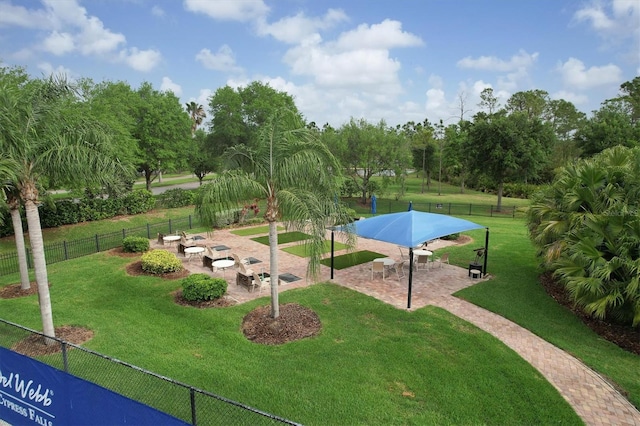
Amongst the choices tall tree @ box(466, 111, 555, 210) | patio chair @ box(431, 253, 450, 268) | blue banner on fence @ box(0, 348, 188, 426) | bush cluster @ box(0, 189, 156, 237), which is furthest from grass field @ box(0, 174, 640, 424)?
tall tree @ box(466, 111, 555, 210)

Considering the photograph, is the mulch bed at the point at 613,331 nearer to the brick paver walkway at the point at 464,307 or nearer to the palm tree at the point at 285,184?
the brick paver walkway at the point at 464,307

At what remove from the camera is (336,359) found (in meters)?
8.92

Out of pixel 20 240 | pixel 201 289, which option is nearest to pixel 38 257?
pixel 201 289

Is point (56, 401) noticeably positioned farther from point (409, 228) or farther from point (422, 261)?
point (422, 261)

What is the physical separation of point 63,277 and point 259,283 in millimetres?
7737

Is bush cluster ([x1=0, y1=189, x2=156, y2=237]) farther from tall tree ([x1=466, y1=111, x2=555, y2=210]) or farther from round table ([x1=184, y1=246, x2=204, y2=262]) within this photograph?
tall tree ([x1=466, y1=111, x2=555, y2=210])

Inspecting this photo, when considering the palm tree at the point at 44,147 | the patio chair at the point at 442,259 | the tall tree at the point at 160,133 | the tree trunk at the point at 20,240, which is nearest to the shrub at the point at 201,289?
the palm tree at the point at 44,147

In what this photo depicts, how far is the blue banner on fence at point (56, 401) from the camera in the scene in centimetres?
529

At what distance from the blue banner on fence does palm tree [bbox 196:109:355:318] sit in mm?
4240

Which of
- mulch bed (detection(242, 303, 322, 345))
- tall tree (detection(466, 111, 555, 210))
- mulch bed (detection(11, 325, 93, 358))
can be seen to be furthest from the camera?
tall tree (detection(466, 111, 555, 210))

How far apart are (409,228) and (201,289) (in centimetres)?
693

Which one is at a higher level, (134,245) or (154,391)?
(134,245)

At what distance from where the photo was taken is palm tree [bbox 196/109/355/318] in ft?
30.2

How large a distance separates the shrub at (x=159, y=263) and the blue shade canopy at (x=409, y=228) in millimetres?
7192
